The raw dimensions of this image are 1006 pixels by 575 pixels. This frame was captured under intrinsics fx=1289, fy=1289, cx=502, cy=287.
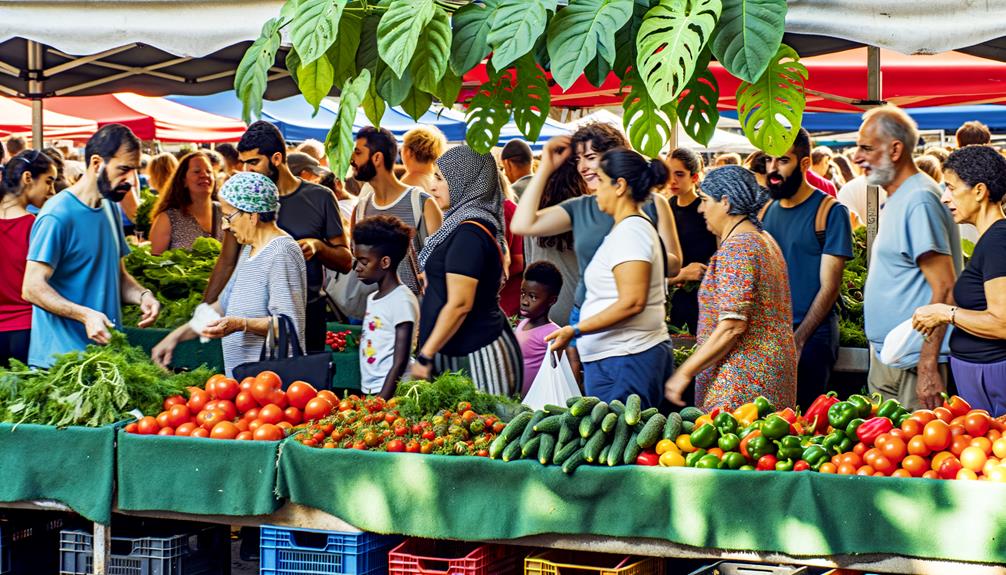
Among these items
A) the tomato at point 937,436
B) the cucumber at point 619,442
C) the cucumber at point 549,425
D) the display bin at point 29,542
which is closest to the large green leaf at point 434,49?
the cucumber at point 549,425

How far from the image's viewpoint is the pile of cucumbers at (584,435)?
164 inches

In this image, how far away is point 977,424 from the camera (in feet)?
13.2

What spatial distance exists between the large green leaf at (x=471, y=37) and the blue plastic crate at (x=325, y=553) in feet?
5.45

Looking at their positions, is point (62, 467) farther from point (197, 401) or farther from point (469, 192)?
point (469, 192)

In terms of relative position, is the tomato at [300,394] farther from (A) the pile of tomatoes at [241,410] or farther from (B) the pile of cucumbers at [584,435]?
Answer: (B) the pile of cucumbers at [584,435]

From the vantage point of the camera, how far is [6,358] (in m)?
6.14

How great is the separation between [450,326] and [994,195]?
2.18m

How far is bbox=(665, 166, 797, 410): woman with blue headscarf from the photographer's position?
4754 mm

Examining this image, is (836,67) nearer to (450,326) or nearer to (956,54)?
(956,54)

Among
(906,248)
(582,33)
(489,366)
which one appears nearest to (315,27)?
(582,33)

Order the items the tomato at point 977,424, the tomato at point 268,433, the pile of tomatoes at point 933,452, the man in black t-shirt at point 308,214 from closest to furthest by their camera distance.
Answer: the pile of tomatoes at point 933,452 → the tomato at point 977,424 → the tomato at point 268,433 → the man in black t-shirt at point 308,214

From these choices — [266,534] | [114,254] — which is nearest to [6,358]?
[114,254]

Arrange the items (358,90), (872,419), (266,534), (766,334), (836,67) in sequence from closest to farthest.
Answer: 1. (358,90)
2. (872,419)
3. (266,534)
4. (766,334)
5. (836,67)

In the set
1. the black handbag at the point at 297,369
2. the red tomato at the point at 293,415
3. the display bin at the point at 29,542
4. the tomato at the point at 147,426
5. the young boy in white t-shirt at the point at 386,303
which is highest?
the young boy in white t-shirt at the point at 386,303
